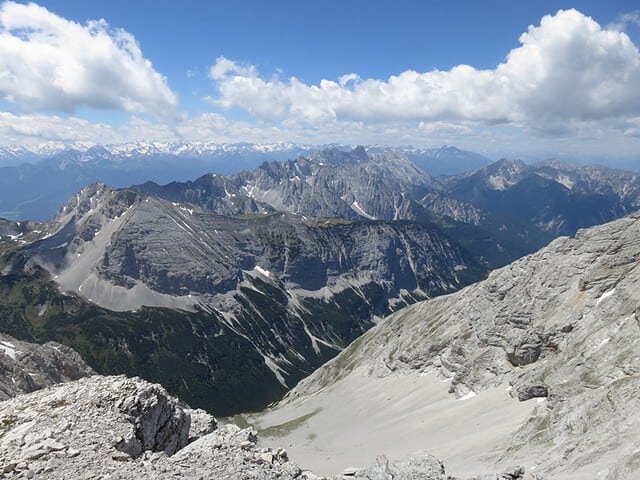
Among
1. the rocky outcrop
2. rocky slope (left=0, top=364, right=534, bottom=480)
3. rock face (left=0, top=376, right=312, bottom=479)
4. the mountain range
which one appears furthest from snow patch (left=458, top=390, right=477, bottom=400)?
rock face (left=0, top=376, right=312, bottom=479)

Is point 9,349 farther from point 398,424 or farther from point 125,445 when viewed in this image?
point 398,424

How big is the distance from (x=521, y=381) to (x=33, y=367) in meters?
95.2

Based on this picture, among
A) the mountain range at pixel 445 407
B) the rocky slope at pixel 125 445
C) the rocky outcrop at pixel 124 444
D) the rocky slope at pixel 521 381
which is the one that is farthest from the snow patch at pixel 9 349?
the rocky slope at pixel 521 381

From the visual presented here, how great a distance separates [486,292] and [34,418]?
425ft

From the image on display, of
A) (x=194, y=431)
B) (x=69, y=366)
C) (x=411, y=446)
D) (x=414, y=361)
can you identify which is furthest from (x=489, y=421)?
(x=69, y=366)

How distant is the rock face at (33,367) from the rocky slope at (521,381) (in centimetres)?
5375

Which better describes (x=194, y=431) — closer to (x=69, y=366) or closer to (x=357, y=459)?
(x=357, y=459)

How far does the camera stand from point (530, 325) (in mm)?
108938

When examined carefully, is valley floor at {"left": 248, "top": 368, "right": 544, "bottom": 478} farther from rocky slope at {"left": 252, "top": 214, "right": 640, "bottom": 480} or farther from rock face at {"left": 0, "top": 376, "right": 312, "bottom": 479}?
rock face at {"left": 0, "top": 376, "right": 312, "bottom": 479}

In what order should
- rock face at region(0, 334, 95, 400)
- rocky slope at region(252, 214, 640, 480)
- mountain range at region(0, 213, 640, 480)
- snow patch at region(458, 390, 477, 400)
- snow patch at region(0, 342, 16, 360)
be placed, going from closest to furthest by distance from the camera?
1. mountain range at region(0, 213, 640, 480)
2. rocky slope at region(252, 214, 640, 480)
3. rock face at region(0, 334, 95, 400)
4. snow patch at region(0, 342, 16, 360)
5. snow patch at region(458, 390, 477, 400)

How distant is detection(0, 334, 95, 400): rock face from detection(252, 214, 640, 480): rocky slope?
53.8m

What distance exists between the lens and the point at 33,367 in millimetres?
88250

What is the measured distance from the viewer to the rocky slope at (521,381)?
5462 cm

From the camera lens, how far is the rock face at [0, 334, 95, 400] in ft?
256
